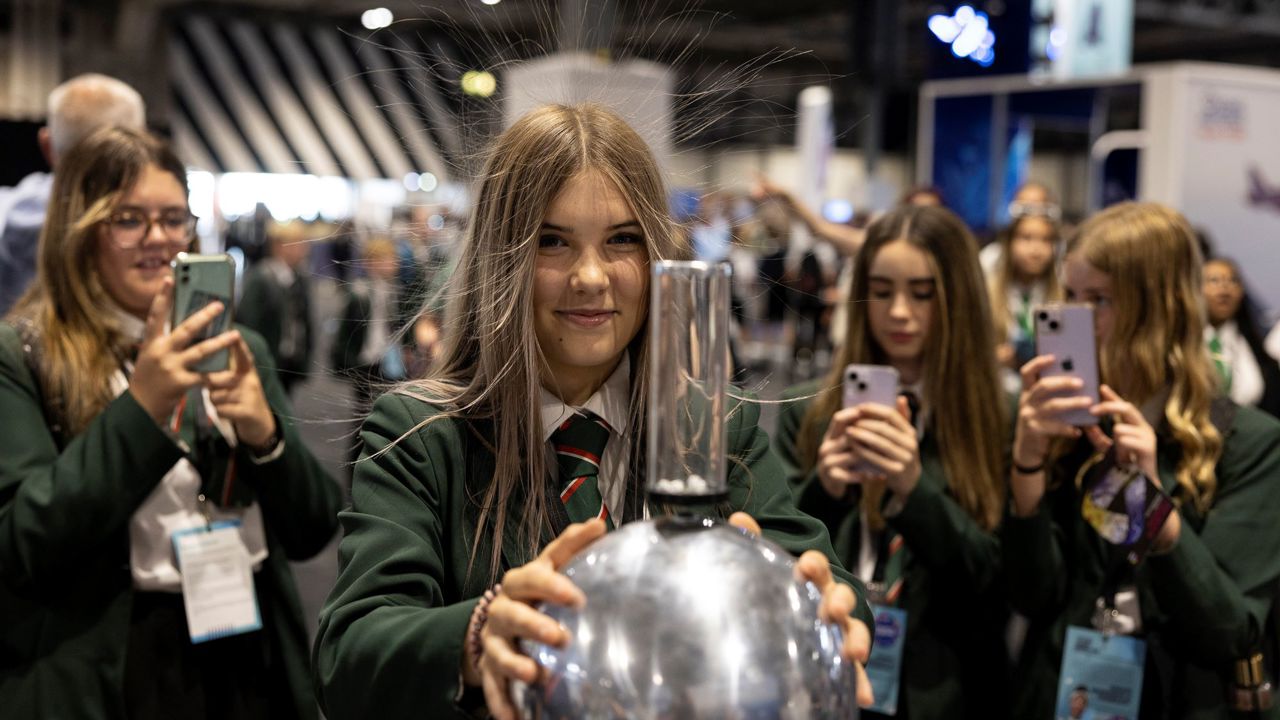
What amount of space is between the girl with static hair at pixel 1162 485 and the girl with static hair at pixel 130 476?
1300mm

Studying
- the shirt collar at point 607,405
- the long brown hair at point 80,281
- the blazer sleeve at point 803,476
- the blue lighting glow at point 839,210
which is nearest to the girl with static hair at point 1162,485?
the blazer sleeve at point 803,476

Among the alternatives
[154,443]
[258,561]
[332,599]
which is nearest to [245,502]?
[258,561]

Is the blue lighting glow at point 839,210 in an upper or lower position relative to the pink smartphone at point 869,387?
upper

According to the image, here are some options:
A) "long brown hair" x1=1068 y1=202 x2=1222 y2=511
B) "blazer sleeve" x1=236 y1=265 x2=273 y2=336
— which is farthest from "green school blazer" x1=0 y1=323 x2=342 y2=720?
"blazer sleeve" x1=236 y1=265 x2=273 y2=336

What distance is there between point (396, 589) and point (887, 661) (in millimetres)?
1314

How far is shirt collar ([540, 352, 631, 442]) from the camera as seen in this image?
1423 mm

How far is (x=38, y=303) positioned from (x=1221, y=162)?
6254mm

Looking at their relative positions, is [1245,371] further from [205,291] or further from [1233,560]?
[205,291]

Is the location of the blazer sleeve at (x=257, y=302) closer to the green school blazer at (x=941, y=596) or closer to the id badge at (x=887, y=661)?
the green school blazer at (x=941, y=596)

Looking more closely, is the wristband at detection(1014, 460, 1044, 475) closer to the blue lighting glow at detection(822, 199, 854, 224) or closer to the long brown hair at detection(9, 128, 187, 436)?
the long brown hair at detection(9, 128, 187, 436)

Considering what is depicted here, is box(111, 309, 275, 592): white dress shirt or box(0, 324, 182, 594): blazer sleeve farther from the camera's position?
box(111, 309, 275, 592): white dress shirt

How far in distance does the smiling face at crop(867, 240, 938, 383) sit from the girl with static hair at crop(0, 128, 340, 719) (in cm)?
115

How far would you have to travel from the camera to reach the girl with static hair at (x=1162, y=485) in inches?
83.7

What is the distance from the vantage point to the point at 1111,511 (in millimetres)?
2119
